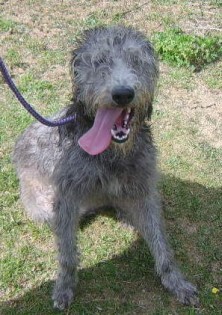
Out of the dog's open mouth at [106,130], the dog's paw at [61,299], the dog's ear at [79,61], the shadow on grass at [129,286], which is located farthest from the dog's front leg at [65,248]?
the dog's ear at [79,61]

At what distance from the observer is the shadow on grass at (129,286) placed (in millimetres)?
4355

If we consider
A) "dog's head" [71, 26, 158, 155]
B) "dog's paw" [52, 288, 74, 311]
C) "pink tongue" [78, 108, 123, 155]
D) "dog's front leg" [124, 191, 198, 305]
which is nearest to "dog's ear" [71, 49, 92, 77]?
"dog's head" [71, 26, 158, 155]

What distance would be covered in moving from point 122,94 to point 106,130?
0.34 meters

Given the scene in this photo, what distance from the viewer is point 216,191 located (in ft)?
17.7

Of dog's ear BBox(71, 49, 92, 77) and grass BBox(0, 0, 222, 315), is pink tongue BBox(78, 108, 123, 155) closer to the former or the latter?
dog's ear BBox(71, 49, 92, 77)

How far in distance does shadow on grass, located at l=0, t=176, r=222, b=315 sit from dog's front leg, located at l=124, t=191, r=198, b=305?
0.35ft

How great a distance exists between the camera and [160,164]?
223 inches

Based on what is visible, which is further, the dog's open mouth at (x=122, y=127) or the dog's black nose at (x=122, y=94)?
the dog's open mouth at (x=122, y=127)

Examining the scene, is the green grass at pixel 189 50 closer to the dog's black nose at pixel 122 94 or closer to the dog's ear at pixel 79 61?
the dog's ear at pixel 79 61

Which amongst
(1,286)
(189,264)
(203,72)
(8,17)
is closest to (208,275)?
(189,264)

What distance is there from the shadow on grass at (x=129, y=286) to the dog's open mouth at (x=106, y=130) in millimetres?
1460

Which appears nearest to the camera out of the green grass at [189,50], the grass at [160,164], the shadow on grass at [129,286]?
the shadow on grass at [129,286]

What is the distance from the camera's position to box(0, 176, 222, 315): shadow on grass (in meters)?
4.36

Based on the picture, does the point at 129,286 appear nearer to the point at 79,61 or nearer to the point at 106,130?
the point at 106,130
